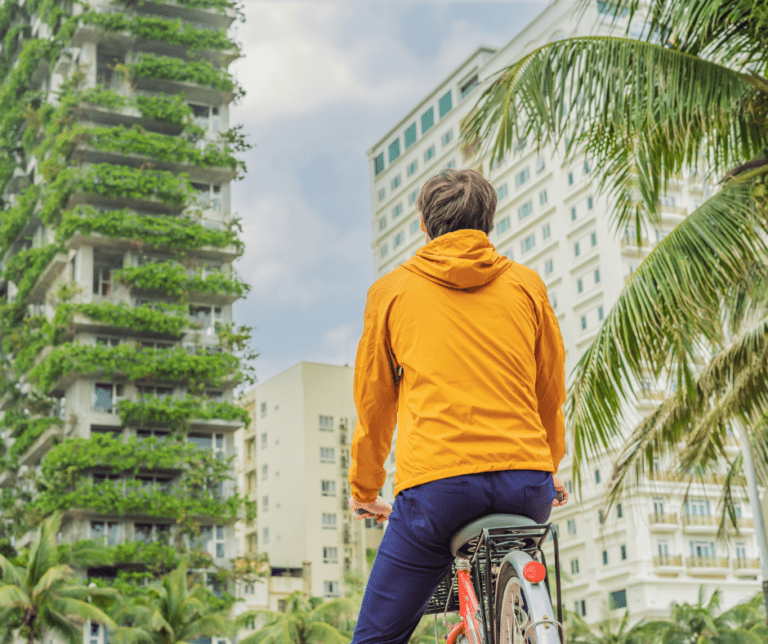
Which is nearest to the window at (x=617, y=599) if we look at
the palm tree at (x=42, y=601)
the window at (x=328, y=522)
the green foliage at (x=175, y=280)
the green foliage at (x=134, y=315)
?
the window at (x=328, y=522)

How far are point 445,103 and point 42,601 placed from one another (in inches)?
2453

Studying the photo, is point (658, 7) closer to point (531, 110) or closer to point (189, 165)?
point (531, 110)

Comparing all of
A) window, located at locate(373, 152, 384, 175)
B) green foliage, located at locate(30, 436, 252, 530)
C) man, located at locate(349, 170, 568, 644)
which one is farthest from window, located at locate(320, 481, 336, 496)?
man, located at locate(349, 170, 568, 644)

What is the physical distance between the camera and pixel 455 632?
10.3ft

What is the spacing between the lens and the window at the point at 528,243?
260 ft

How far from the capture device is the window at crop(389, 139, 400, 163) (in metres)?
95.8

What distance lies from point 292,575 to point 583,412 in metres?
76.8

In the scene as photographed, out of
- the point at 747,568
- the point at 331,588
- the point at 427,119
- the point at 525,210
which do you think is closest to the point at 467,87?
the point at 427,119

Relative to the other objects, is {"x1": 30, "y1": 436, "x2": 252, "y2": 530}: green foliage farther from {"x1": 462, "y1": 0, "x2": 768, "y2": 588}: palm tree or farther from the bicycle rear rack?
the bicycle rear rack

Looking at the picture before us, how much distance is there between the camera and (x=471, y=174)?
10.0 ft

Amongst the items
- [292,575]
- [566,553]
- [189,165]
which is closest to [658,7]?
[189,165]

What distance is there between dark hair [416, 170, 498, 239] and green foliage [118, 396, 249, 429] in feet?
172

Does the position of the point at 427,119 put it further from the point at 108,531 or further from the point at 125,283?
the point at 108,531

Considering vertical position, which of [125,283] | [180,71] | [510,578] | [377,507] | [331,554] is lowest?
[510,578]
